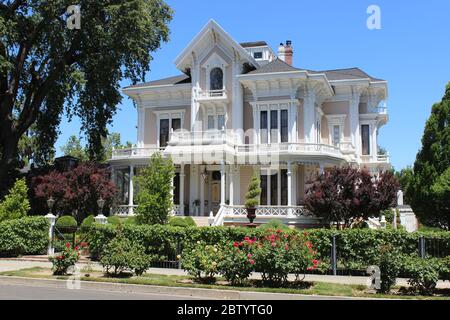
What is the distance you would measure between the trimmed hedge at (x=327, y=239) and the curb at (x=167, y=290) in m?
4.17

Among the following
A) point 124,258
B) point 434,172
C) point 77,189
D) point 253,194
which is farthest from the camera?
point 77,189

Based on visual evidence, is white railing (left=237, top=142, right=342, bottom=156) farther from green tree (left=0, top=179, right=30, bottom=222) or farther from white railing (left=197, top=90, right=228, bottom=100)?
green tree (left=0, top=179, right=30, bottom=222)

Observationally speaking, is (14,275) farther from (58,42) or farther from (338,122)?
(338,122)

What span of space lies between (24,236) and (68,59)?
56.7ft

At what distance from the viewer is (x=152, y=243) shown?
61.3 feet

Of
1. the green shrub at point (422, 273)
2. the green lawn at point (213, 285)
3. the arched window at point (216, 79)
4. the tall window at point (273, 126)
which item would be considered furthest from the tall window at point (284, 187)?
the green shrub at point (422, 273)

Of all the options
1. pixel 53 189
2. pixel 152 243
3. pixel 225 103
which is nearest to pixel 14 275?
pixel 152 243

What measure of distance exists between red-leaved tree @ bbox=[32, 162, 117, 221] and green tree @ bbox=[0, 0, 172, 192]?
554cm

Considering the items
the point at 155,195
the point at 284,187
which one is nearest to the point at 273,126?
the point at 284,187

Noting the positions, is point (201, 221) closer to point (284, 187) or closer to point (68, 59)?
point (284, 187)

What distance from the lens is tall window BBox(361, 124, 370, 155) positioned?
36.4m

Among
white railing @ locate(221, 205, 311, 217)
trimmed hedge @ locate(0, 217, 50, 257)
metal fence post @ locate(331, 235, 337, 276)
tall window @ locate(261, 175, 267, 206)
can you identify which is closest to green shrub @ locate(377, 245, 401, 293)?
metal fence post @ locate(331, 235, 337, 276)

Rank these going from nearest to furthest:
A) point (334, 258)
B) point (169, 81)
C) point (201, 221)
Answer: point (334, 258), point (201, 221), point (169, 81)

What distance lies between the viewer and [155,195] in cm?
2325
